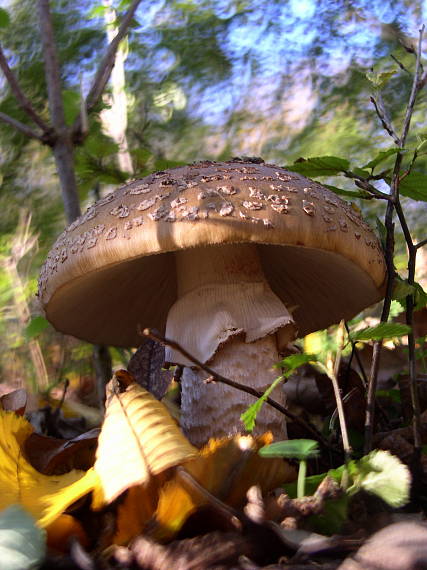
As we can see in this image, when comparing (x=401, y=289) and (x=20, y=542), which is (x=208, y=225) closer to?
(x=401, y=289)

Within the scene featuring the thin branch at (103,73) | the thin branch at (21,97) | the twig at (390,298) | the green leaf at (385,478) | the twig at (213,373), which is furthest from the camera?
the thin branch at (103,73)

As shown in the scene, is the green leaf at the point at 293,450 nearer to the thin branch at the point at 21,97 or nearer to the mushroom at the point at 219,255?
the mushroom at the point at 219,255

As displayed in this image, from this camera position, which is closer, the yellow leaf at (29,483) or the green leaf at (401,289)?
the yellow leaf at (29,483)

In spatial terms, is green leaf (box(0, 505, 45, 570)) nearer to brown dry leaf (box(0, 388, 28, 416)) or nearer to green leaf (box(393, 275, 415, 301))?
brown dry leaf (box(0, 388, 28, 416))

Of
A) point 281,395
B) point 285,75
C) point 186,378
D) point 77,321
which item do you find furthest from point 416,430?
point 285,75

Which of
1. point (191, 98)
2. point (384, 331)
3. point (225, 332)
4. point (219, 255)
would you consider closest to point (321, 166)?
A: point (219, 255)

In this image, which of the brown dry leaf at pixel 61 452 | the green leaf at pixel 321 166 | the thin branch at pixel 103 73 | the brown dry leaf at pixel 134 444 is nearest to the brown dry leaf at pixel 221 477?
the brown dry leaf at pixel 134 444

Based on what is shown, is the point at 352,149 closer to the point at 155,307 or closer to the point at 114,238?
the point at 155,307

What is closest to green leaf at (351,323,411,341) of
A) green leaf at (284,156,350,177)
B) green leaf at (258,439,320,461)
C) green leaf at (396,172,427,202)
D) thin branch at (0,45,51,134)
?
green leaf at (258,439,320,461)
